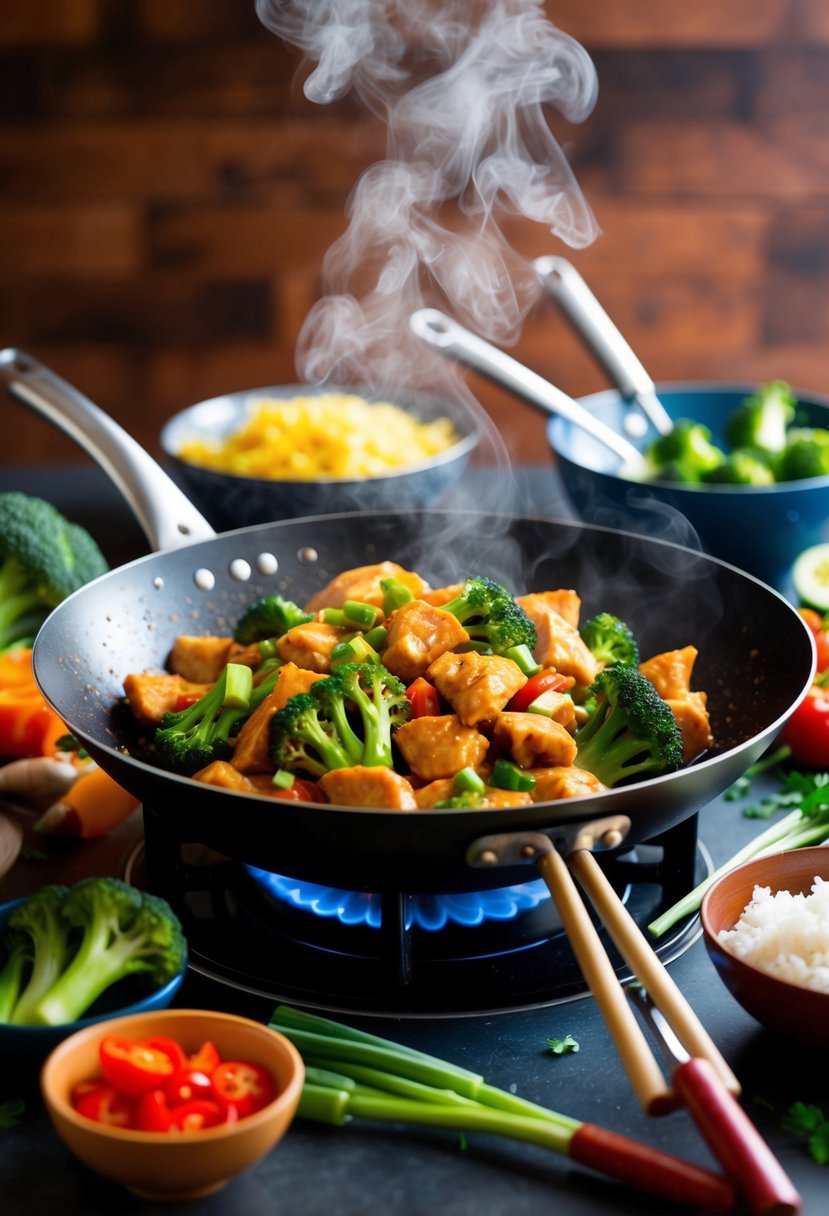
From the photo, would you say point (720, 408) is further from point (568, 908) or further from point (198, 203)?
point (198, 203)

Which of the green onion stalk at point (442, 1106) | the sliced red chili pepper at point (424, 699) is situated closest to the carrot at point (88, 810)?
the sliced red chili pepper at point (424, 699)

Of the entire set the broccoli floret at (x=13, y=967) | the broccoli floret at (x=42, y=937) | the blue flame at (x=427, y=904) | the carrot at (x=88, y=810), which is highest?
the broccoli floret at (x=42, y=937)

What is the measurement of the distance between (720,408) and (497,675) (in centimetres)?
187

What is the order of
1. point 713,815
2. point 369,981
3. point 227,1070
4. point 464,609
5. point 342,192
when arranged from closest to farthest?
point 227,1070
point 369,981
point 464,609
point 713,815
point 342,192

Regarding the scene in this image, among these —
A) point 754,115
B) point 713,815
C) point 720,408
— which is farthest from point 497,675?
point 754,115

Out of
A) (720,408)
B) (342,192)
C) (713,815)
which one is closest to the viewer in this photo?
(713,815)

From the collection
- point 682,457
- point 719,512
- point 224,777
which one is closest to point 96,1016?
point 224,777

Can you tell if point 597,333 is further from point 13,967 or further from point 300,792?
point 13,967

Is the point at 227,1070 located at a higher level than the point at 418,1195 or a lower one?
higher

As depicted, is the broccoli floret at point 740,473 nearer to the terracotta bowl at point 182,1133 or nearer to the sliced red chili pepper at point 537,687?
the sliced red chili pepper at point 537,687

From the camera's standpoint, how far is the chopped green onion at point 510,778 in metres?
1.75

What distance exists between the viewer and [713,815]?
229 centimetres

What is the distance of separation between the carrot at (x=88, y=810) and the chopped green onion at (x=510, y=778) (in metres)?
0.68

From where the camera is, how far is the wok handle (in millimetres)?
2494
